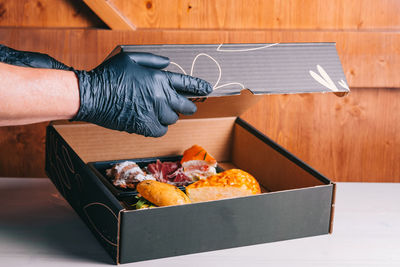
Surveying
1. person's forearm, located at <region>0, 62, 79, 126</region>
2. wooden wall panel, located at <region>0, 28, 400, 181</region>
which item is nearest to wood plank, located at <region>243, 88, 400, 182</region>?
wooden wall panel, located at <region>0, 28, 400, 181</region>

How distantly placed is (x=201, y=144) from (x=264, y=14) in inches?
19.3

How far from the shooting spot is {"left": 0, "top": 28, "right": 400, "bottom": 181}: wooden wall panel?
163 centimetres

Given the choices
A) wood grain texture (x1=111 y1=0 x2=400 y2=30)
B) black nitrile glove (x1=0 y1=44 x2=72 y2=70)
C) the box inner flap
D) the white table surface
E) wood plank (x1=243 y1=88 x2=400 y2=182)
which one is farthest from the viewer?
wood plank (x1=243 y1=88 x2=400 y2=182)

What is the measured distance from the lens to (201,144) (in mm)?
1693

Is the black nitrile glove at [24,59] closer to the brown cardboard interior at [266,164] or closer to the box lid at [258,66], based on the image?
the box lid at [258,66]

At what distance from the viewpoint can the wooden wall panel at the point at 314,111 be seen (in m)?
1.63

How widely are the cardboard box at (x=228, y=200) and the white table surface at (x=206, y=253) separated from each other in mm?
29

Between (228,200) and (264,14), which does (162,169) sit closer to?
(228,200)

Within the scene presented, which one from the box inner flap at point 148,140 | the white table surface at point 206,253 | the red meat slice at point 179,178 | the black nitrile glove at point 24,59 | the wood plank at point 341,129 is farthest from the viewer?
the wood plank at point 341,129

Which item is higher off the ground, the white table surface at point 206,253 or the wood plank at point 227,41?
the wood plank at point 227,41

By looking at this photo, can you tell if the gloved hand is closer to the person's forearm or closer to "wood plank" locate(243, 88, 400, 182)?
the person's forearm

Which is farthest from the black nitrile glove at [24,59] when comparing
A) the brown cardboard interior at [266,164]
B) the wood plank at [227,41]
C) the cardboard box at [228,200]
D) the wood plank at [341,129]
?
the wood plank at [341,129]

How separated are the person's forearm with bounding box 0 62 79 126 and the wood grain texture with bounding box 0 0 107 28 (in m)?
0.61

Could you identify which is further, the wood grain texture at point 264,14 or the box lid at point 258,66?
the wood grain texture at point 264,14
